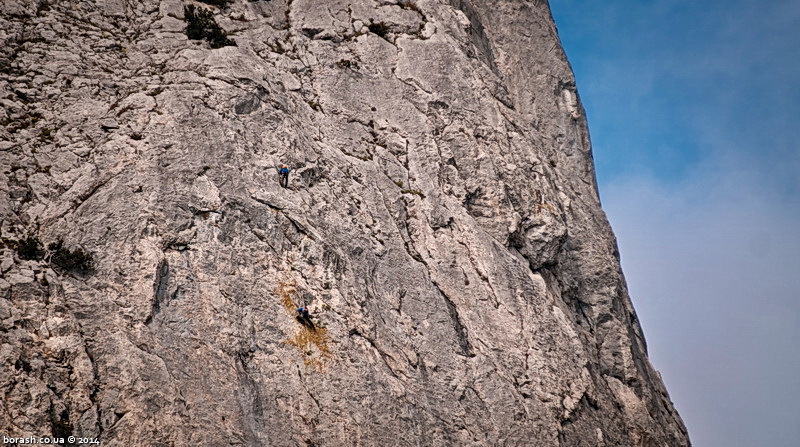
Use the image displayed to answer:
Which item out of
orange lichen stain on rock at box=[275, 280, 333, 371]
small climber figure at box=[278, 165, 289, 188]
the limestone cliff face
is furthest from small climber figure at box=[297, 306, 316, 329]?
small climber figure at box=[278, 165, 289, 188]

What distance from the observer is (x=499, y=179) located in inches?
1361

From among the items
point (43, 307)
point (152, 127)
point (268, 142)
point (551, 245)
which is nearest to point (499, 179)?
point (551, 245)

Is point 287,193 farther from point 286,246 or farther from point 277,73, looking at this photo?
point 277,73

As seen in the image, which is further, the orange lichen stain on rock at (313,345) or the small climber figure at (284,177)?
the small climber figure at (284,177)

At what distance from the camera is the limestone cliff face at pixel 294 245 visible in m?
24.2

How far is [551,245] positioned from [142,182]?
1937 centimetres

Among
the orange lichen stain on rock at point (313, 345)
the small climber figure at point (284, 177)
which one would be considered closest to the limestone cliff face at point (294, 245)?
the orange lichen stain on rock at point (313, 345)

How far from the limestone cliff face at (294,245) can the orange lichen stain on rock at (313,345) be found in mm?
74

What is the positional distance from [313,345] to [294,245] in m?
4.37

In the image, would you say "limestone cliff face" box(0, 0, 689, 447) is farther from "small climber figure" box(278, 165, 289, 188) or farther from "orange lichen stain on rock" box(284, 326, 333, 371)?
"small climber figure" box(278, 165, 289, 188)

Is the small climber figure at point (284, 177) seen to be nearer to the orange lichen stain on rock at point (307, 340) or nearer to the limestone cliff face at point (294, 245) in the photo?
the limestone cliff face at point (294, 245)

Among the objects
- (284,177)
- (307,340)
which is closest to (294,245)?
(284,177)

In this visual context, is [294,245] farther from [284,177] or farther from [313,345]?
[313,345]

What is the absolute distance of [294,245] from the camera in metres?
28.2
